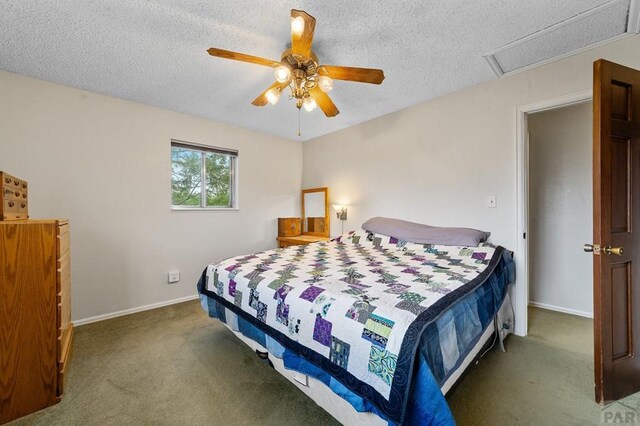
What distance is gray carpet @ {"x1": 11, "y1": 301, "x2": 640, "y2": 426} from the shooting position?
4.57 ft

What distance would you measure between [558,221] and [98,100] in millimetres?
5064

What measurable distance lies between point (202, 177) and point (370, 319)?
3.08 metres

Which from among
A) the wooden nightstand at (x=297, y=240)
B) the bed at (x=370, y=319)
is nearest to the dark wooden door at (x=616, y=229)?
the bed at (x=370, y=319)

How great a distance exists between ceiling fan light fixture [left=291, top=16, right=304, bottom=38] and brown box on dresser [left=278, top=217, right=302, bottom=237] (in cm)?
283

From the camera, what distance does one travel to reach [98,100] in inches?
103

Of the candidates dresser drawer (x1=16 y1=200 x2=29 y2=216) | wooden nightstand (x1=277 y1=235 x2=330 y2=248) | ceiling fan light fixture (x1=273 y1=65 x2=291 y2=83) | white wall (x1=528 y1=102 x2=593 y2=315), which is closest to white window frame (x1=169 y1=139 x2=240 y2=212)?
wooden nightstand (x1=277 y1=235 x2=330 y2=248)

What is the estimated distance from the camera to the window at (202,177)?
3.24 metres

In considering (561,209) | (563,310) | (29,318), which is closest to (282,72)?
(29,318)

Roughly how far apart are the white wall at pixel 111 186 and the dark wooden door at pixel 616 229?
3.53 metres

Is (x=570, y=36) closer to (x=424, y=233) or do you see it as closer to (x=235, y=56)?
(x=424, y=233)

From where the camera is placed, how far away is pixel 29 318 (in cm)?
148

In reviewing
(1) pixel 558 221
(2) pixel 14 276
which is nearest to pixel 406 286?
(2) pixel 14 276

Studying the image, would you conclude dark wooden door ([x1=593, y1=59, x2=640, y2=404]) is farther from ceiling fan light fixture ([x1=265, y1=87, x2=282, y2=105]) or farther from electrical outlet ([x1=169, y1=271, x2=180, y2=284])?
electrical outlet ([x1=169, y1=271, x2=180, y2=284])

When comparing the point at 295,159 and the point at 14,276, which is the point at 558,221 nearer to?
the point at 295,159
